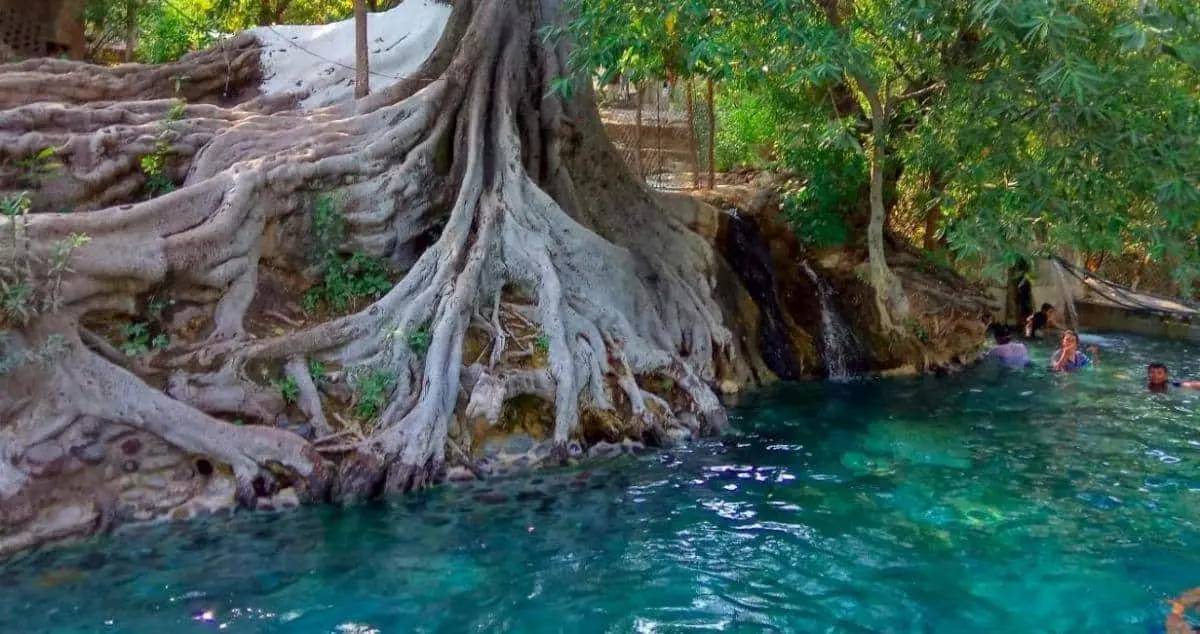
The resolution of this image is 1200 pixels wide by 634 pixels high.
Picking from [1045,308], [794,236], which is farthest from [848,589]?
[1045,308]

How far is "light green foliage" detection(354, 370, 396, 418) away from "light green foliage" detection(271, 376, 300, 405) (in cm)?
50

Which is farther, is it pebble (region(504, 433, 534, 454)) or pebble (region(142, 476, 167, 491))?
pebble (region(504, 433, 534, 454))

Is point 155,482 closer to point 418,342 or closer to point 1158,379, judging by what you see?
point 418,342

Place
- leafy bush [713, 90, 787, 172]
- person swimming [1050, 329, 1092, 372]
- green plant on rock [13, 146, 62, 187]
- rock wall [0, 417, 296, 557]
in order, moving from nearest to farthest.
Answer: rock wall [0, 417, 296, 557], green plant on rock [13, 146, 62, 187], person swimming [1050, 329, 1092, 372], leafy bush [713, 90, 787, 172]

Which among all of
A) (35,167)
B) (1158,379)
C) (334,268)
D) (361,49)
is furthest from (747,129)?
(35,167)

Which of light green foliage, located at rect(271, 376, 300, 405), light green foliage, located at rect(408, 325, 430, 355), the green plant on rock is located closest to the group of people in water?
light green foliage, located at rect(408, 325, 430, 355)

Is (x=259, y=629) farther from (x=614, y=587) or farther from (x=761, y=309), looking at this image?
(x=761, y=309)

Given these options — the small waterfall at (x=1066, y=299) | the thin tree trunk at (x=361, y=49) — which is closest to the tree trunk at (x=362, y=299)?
the thin tree trunk at (x=361, y=49)

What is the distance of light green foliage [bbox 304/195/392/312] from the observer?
9461mm

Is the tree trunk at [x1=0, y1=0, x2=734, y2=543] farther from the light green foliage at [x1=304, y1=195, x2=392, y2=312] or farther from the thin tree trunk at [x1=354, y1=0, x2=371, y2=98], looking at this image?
the thin tree trunk at [x1=354, y1=0, x2=371, y2=98]

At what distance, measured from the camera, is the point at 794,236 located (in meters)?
15.5

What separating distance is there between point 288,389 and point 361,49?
5.04 m

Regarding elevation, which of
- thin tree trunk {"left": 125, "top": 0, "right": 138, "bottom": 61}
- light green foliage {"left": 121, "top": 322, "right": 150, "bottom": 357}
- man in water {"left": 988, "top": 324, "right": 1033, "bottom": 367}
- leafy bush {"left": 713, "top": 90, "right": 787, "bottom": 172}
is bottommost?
man in water {"left": 988, "top": 324, "right": 1033, "bottom": 367}

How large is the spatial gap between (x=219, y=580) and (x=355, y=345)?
2.82m
